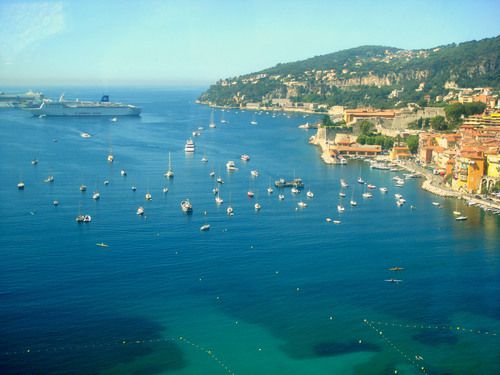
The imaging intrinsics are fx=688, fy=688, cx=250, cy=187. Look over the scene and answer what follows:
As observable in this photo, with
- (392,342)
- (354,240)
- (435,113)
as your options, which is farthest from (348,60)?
(392,342)

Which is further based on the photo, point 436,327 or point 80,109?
point 80,109

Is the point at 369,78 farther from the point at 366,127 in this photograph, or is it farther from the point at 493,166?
the point at 493,166

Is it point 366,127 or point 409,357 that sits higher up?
point 366,127

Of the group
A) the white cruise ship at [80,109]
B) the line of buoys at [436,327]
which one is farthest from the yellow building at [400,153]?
the white cruise ship at [80,109]

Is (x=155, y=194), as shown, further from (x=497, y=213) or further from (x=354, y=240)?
(x=497, y=213)

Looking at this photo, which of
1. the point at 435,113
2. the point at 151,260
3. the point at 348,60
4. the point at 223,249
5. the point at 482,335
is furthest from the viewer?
the point at 348,60

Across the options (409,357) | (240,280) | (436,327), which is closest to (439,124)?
(240,280)

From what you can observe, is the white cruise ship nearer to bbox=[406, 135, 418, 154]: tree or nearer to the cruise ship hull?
the cruise ship hull
